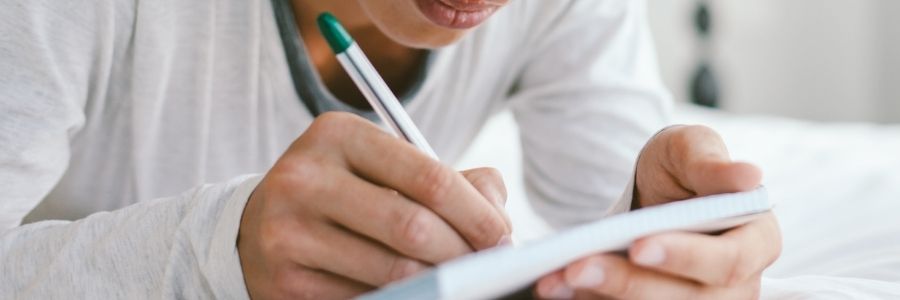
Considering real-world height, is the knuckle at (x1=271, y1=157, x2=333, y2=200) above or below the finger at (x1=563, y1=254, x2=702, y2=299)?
above

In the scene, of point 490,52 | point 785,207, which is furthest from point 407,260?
point 785,207

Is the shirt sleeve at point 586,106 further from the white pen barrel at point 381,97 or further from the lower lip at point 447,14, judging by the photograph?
the white pen barrel at point 381,97

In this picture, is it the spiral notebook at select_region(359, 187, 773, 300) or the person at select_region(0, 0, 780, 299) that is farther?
the person at select_region(0, 0, 780, 299)

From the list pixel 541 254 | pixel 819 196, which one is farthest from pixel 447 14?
pixel 819 196

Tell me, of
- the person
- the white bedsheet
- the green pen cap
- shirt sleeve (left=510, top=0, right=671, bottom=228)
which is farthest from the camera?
shirt sleeve (left=510, top=0, right=671, bottom=228)

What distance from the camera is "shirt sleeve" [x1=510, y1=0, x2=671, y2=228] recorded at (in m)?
0.92

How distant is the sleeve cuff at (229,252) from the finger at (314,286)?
2 centimetres

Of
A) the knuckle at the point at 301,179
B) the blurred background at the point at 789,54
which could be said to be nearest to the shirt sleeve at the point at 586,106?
the knuckle at the point at 301,179

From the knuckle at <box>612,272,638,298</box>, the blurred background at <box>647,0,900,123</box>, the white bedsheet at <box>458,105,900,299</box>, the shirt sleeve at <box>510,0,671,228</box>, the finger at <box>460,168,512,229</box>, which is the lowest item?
the blurred background at <box>647,0,900,123</box>

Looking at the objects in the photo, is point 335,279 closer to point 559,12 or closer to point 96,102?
point 96,102

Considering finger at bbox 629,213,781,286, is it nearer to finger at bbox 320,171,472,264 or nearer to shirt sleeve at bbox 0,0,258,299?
finger at bbox 320,171,472,264

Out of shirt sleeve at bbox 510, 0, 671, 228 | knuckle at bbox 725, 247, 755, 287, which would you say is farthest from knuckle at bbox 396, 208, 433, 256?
shirt sleeve at bbox 510, 0, 671, 228

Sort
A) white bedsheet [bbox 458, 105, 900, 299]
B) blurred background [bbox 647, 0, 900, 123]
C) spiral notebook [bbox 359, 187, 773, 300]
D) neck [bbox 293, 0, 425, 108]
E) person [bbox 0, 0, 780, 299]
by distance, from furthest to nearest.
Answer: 1. blurred background [bbox 647, 0, 900, 123]
2. neck [bbox 293, 0, 425, 108]
3. white bedsheet [bbox 458, 105, 900, 299]
4. person [bbox 0, 0, 780, 299]
5. spiral notebook [bbox 359, 187, 773, 300]

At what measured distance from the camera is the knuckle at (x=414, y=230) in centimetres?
41
